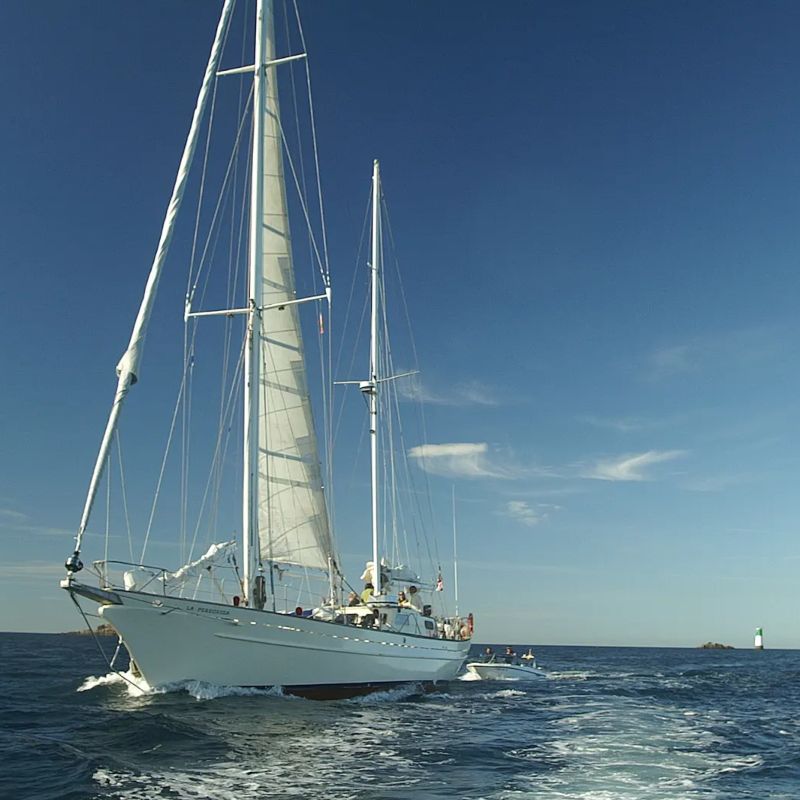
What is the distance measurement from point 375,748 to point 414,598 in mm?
20810

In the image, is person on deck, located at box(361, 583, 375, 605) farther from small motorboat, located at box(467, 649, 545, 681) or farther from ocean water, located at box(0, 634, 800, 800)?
small motorboat, located at box(467, 649, 545, 681)

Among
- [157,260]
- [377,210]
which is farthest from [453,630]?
[157,260]

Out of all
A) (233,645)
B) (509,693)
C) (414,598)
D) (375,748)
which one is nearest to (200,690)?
(233,645)

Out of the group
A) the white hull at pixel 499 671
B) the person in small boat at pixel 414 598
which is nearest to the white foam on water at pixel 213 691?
the person in small boat at pixel 414 598

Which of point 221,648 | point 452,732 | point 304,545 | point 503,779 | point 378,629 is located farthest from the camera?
point 304,545

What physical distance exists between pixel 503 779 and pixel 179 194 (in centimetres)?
2045

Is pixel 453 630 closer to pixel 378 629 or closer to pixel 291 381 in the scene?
pixel 378 629

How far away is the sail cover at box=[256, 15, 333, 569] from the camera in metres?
34.0

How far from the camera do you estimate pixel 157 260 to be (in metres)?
25.2

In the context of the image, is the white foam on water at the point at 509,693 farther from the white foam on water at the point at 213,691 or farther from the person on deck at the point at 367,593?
the white foam on water at the point at 213,691

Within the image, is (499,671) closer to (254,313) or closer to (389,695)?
(389,695)

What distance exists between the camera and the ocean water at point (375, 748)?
16109 mm

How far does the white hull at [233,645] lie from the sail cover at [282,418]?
554cm

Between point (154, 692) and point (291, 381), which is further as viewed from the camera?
point (291, 381)
